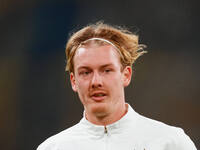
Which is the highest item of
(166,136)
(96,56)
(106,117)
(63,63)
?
(63,63)

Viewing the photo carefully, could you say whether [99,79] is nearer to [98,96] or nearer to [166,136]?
[98,96]

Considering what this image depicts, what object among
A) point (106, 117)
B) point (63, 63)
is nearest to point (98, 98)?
point (106, 117)

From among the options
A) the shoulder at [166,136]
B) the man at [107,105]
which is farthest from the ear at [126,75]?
the shoulder at [166,136]

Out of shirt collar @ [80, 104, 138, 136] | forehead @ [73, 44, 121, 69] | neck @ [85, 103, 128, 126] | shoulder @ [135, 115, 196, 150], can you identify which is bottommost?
shoulder @ [135, 115, 196, 150]

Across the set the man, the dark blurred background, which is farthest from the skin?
the dark blurred background

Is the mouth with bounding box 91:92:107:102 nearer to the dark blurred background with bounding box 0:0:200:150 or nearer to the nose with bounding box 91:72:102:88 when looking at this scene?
the nose with bounding box 91:72:102:88

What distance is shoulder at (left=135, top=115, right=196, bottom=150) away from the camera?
6.86ft

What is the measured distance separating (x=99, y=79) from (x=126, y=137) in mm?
313

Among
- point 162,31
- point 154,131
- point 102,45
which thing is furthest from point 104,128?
point 162,31

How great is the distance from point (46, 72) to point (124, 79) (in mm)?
2408

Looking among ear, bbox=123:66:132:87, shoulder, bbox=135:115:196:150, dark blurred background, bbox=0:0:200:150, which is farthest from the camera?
dark blurred background, bbox=0:0:200:150

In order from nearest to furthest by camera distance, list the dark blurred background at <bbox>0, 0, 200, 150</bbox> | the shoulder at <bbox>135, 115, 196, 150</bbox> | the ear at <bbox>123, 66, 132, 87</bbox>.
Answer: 1. the shoulder at <bbox>135, 115, 196, 150</bbox>
2. the ear at <bbox>123, 66, 132, 87</bbox>
3. the dark blurred background at <bbox>0, 0, 200, 150</bbox>

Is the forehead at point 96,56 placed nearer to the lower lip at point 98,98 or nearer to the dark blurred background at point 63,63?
the lower lip at point 98,98

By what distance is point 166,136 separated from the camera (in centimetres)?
212
